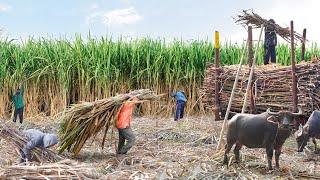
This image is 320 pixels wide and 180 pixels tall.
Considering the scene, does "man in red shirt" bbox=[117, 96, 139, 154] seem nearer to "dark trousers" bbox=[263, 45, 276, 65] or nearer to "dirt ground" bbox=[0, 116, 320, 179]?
"dirt ground" bbox=[0, 116, 320, 179]

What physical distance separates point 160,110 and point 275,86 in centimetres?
483

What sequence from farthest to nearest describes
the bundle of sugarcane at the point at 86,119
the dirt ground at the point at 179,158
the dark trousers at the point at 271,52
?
the dark trousers at the point at 271,52, the bundle of sugarcane at the point at 86,119, the dirt ground at the point at 179,158

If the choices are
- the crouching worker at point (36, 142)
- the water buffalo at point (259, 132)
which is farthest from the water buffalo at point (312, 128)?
the crouching worker at point (36, 142)

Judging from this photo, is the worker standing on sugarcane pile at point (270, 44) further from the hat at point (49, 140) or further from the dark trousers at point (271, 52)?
the hat at point (49, 140)

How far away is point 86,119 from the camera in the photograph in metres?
7.39

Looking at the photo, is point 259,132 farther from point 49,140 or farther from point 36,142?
point 36,142

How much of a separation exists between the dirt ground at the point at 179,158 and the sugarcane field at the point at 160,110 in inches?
0.8

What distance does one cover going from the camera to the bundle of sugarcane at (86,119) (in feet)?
24.1

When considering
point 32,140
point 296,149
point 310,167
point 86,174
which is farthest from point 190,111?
point 86,174

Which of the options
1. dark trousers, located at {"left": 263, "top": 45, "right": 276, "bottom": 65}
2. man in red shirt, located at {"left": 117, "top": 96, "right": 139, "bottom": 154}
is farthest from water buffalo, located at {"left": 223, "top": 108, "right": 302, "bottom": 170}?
dark trousers, located at {"left": 263, "top": 45, "right": 276, "bottom": 65}

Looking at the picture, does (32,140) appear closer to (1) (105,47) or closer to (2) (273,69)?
(2) (273,69)

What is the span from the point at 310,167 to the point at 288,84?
274 centimetres

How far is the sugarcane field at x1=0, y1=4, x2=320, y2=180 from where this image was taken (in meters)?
6.21

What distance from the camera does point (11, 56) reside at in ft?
48.9
